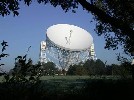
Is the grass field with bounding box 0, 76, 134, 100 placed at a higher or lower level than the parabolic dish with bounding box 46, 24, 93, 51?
lower

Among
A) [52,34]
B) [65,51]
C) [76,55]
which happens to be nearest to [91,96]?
[52,34]

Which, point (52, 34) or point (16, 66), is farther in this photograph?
point (52, 34)

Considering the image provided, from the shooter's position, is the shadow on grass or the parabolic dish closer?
the shadow on grass

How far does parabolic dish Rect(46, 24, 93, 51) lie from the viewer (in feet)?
250

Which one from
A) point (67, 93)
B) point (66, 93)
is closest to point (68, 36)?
point (67, 93)

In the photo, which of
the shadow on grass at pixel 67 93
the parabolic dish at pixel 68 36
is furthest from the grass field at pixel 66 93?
the parabolic dish at pixel 68 36

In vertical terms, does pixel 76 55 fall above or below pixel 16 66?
above

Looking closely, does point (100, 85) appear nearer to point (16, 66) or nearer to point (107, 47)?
point (16, 66)

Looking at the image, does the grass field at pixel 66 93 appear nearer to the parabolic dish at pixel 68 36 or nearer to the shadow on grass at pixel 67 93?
the shadow on grass at pixel 67 93

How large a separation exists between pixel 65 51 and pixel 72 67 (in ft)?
41.2

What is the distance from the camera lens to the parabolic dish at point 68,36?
7606cm

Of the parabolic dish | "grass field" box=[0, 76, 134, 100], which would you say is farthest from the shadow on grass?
the parabolic dish

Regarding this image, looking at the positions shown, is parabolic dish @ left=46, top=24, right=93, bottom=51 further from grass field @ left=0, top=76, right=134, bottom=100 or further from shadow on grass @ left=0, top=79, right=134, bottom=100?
shadow on grass @ left=0, top=79, right=134, bottom=100

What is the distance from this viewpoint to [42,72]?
26.4ft
